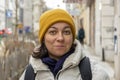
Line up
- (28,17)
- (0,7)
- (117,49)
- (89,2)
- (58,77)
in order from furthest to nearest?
(28,17), (0,7), (89,2), (117,49), (58,77)

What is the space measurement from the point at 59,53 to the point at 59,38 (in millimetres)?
97

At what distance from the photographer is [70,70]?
2383mm

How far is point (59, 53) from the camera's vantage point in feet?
8.02

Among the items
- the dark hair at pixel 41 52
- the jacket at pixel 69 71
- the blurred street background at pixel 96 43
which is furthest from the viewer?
the blurred street background at pixel 96 43

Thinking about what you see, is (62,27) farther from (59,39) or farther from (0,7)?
(0,7)

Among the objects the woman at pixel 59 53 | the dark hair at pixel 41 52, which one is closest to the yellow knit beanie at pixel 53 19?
the woman at pixel 59 53

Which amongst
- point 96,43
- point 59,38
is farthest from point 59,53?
point 96,43

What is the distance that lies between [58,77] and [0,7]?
40.8m

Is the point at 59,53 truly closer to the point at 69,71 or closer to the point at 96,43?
the point at 69,71

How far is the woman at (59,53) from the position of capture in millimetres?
→ 2373

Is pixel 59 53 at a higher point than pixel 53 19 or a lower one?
lower

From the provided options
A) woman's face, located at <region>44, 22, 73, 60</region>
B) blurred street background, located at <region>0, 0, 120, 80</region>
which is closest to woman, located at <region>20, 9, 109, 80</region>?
woman's face, located at <region>44, 22, 73, 60</region>

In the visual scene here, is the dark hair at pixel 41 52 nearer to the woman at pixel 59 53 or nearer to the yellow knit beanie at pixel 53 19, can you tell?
the woman at pixel 59 53

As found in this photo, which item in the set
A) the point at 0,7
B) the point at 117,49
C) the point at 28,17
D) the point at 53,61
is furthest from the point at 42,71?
the point at 28,17
